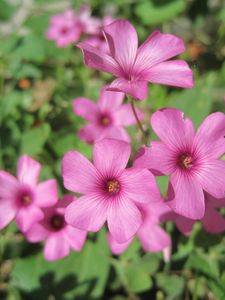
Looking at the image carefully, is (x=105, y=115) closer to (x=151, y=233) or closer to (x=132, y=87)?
(x=151, y=233)

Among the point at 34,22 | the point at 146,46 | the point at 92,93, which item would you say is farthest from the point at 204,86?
the point at 34,22

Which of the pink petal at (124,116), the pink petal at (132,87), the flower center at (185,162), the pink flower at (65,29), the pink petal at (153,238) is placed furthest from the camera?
the pink flower at (65,29)

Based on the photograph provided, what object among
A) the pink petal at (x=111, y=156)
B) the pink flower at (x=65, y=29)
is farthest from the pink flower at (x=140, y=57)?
the pink flower at (x=65, y=29)

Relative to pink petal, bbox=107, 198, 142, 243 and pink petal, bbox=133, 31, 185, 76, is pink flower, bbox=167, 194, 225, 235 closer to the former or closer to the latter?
pink petal, bbox=107, 198, 142, 243

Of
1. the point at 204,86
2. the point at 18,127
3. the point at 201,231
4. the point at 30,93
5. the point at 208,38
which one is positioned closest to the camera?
the point at 201,231

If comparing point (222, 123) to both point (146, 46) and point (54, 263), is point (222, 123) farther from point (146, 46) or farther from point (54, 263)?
point (54, 263)

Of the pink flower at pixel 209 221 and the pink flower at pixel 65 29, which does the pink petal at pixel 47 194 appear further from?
the pink flower at pixel 65 29
